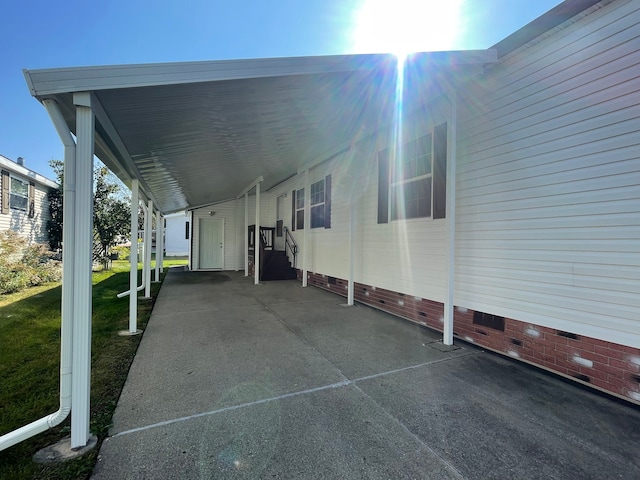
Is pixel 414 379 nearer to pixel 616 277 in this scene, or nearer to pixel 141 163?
pixel 616 277

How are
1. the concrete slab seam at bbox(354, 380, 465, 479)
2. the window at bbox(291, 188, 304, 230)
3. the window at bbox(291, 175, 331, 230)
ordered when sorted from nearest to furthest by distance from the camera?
the concrete slab seam at bbox(354, 380, 465, 479)
the window at bbox(291, 175, 331, 230)
the window at bbox(291, 188, 304, 230)

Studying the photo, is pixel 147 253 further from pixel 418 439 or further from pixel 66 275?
pixel 418 439

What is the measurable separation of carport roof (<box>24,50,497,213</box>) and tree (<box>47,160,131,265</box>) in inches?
355

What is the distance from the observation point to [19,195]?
34.2ft

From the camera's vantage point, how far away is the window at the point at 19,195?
1011cm

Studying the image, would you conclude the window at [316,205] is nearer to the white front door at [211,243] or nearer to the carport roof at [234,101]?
the carport roof at [234,101]

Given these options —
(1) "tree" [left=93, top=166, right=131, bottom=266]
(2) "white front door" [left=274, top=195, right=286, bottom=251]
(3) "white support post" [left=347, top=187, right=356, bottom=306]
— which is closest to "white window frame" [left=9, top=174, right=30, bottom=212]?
(1) "tree" [left=93, top=166, right=131, bottom=266]

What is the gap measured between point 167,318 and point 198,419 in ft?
10.8

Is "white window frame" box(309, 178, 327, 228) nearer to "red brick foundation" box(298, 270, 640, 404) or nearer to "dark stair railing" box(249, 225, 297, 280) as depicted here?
"dark stair railing" box(249, 225, 297, 280)

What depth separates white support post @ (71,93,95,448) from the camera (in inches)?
72.8

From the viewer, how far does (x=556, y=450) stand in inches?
73.0

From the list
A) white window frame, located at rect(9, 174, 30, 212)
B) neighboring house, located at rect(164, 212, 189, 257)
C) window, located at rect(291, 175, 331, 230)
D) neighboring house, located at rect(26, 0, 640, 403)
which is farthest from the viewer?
neighboring house, located at rect(164, 212, 189, 257)

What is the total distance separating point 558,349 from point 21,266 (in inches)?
463

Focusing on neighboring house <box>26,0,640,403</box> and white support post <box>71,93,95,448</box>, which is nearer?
white support post <box>71,93,95,448</box>
